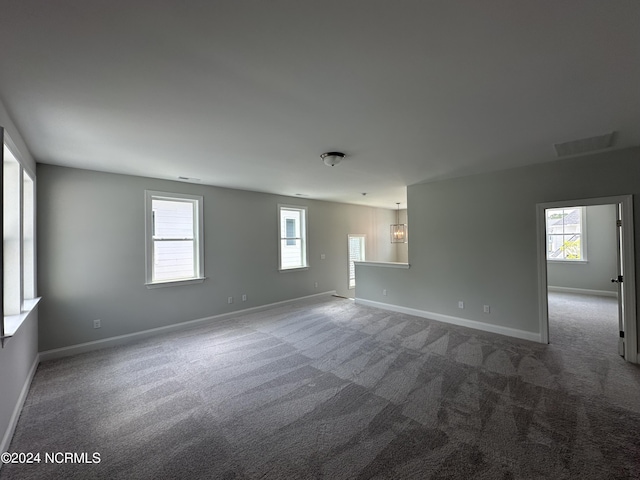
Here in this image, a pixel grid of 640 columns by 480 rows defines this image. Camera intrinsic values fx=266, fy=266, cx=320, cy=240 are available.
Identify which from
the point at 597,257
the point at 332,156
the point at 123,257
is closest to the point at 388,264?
the point at 332,156

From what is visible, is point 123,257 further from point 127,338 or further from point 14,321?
point 14,321

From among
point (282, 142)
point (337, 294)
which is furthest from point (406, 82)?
point (337, 294)

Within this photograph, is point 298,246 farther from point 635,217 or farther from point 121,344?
point 635,217

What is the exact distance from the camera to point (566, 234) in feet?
23.6

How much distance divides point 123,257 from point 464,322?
5.50m

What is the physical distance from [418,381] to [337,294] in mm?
4677

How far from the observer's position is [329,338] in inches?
157

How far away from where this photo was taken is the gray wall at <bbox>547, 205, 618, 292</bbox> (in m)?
6.45

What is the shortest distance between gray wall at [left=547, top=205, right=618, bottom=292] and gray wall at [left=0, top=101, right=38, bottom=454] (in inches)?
401

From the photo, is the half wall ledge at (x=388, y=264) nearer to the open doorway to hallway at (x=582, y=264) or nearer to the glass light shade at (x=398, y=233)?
the open doorway to hallway at (x=582, y=264)

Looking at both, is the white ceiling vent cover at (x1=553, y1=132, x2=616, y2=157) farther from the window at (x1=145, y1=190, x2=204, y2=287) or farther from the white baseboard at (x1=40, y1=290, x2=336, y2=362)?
the white baseboard at (x1=40, y1=290, x2=336, y2=362)

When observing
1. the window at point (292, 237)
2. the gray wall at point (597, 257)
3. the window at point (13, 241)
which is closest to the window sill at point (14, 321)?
the window at point (13, 241)

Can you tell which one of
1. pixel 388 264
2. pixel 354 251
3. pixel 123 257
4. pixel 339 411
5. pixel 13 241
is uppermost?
pixel 13 241

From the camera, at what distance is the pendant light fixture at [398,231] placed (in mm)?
9117
